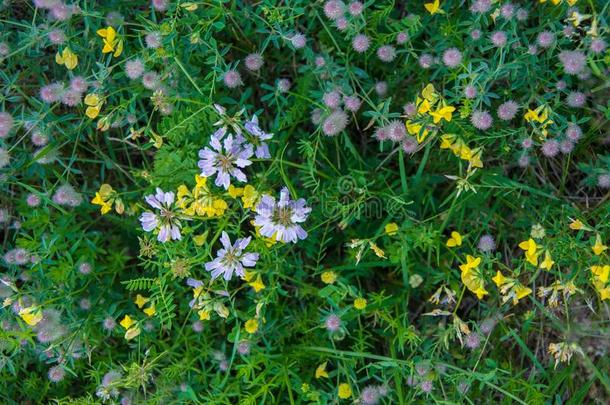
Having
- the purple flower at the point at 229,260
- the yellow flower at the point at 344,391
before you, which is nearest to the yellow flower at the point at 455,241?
the yellow flower at the point at 344,391

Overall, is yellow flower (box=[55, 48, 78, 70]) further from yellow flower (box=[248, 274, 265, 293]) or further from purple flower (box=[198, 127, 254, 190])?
yellow flower (box=[248, 274, 265, 293])

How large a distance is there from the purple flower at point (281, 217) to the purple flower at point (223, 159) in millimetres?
170

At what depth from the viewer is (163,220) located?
292 centimetres

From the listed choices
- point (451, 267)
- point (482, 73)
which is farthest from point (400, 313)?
point (482, 73)

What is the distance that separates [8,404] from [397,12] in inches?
131

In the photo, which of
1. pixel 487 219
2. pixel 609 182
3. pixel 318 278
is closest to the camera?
pixel 609 182

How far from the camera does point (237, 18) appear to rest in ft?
11.7

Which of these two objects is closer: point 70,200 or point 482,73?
point 482,73

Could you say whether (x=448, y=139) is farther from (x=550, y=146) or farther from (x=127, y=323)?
(x=127, y=323)

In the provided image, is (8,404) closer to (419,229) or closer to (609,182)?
(419,229)

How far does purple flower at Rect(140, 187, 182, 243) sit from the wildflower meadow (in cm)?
1

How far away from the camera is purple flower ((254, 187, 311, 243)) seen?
2.87 m

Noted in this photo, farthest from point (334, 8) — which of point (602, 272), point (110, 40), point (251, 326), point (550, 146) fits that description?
point (602, 272)

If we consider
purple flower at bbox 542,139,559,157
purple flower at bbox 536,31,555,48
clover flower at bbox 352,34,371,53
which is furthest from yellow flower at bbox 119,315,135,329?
purple flower at bbox 536,31,555,48
